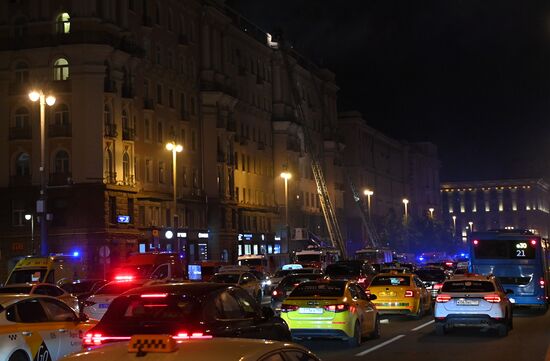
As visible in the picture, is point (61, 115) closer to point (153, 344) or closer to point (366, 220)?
point (153, 344)

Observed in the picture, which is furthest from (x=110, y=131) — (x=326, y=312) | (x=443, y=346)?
(x=443, y=346)

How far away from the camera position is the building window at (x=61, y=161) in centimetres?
5491

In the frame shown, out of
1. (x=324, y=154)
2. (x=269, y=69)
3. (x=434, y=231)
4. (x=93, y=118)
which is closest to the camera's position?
(x=93, y=118)

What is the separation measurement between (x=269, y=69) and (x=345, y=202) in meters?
31.3

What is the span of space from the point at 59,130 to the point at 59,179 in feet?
10.6

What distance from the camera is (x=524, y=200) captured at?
195375mm

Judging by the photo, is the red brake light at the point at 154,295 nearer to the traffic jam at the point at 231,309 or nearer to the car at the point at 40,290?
the traffic jam at the point at 231,309

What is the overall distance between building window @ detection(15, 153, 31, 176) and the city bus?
34.0 meters

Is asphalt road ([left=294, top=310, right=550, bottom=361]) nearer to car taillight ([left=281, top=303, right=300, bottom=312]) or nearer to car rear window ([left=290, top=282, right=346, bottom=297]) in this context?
car taillight ([left=281, top=303, right=300, bottom=312])

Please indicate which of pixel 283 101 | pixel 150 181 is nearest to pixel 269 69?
pixel 283 101

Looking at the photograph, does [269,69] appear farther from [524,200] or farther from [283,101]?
[524,200]

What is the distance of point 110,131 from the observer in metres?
54.9

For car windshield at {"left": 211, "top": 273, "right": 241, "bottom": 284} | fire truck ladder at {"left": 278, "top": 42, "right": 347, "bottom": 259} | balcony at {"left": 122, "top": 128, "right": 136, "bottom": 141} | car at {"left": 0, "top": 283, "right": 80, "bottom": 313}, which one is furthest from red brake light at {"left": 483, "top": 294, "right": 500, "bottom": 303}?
fire truck ladder at {"left": 278, "top": 42, "right": 347, "bottom": 259}

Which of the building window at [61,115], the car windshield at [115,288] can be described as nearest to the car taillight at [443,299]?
the car windshield at [115,288]
